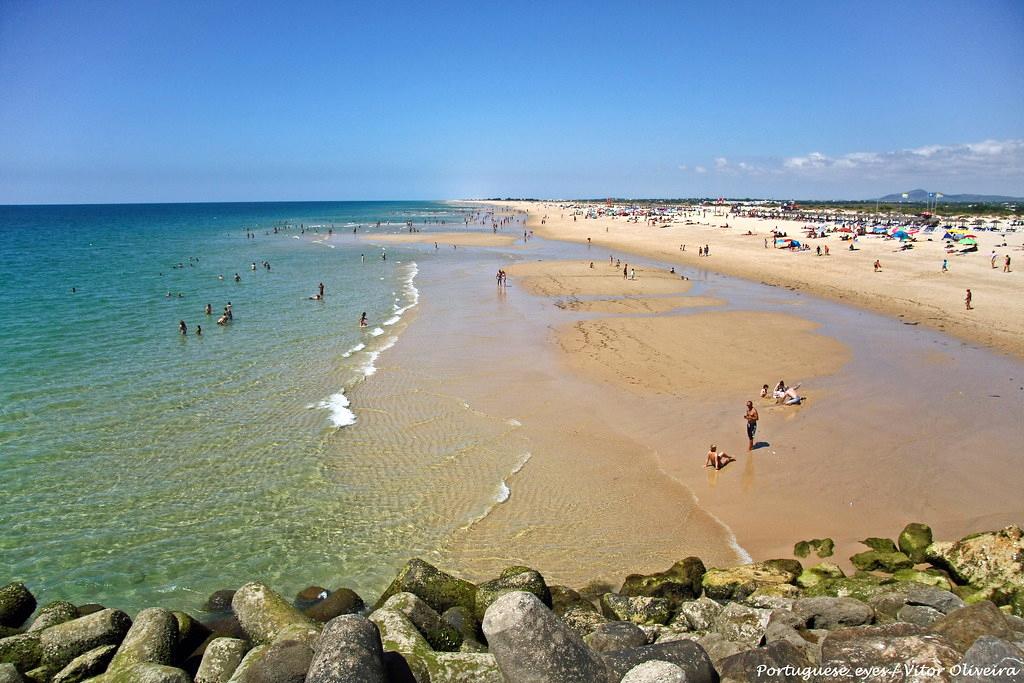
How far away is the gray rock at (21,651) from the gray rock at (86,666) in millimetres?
453

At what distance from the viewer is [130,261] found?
61969 mm

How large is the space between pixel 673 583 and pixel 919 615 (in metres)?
3.40

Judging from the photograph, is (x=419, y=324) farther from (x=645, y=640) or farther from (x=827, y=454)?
(x=645, y=640)

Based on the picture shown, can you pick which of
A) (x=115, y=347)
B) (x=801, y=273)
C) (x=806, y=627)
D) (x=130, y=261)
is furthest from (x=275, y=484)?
(x=130, y=261)

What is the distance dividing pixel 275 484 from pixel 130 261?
59208 mm

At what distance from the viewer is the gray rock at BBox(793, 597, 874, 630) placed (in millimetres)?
8031

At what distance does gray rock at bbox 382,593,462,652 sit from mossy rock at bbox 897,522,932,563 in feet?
28.3

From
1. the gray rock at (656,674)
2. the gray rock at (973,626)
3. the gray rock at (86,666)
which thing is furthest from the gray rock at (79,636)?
the gray rock at (973,626)

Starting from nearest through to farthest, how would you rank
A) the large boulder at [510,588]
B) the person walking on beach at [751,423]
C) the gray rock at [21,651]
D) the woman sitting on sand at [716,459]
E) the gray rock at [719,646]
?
the gray rock at [719,646], the gray rock at [21,651], the large boulder at [510,588], the woman sitting on sand at [716,459], the person walking on beach at [751,423]

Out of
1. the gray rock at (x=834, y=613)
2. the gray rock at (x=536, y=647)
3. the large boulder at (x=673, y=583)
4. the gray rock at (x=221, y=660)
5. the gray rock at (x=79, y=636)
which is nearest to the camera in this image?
the gray rock at (x=536, y=647)

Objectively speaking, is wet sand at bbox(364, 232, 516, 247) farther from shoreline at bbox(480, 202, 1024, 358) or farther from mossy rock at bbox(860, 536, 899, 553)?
mossy rock at bbox(860, 536, 899, 553)

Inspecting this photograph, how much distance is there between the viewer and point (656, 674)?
5.16 metres

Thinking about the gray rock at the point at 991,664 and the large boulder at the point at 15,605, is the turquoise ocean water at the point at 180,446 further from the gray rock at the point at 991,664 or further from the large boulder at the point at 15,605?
the gray rock at the point at 991,664

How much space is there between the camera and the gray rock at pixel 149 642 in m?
7.22
